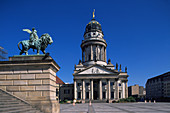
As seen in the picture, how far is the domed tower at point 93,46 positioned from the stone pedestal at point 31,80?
64766mm

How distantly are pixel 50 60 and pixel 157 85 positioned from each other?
110965 mm

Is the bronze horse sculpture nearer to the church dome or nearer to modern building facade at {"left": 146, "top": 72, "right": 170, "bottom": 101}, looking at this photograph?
the church dome

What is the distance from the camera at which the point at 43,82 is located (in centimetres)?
1259

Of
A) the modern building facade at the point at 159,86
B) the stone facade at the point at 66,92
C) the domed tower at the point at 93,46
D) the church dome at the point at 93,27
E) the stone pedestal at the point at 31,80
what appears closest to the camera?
the stone pedestal at the point at 31,80

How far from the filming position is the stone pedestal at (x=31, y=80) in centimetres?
1247

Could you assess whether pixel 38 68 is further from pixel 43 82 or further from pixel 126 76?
pixel 126 76

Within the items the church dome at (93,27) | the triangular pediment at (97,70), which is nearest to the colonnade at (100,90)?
the triangular pediment at (97,70)

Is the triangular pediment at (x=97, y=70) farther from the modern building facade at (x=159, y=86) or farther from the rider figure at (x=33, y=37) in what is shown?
the rider figure at (x=33, y=37)

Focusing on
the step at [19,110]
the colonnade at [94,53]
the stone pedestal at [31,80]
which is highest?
Result: the colonnade at [94,53]

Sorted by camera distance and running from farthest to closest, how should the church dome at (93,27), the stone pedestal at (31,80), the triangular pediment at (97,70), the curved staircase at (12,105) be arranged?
the church dome at (93,27), the triangular pediment at (97,70), the stone pedestal at (31,80), the curved staircase at (12,105)

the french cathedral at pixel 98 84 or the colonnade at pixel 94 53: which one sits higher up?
the colonnade at pixel 94 53

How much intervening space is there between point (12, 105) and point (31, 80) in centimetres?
240

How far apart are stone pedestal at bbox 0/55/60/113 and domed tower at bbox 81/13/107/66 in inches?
2550

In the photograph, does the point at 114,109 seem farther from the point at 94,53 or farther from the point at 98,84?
the point at 94,53
